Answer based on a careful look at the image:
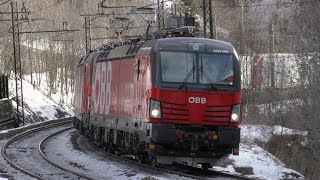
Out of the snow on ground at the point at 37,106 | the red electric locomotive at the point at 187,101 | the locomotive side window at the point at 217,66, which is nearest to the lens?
the red electric locomotive at the point at 187,101

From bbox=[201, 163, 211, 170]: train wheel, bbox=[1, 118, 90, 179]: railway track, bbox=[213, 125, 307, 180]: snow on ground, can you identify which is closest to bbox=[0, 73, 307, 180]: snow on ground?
bbox=[213, 125, 307, 180]: snow on ground

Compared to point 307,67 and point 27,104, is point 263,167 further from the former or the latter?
point 27,104

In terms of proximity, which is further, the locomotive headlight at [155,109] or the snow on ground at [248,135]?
the snow on ground at [248,135]

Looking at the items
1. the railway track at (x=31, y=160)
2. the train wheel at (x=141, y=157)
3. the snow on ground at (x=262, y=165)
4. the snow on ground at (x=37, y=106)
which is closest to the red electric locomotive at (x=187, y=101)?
the train wheel at (x=141, y=157)

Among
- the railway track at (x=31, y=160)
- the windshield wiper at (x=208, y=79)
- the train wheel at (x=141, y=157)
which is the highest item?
the windshield wiper at (x=208, y=79)

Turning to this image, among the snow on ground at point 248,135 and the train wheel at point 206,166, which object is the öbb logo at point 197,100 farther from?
the snow on ground at point 248,135

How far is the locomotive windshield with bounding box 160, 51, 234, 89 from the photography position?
14.9 m

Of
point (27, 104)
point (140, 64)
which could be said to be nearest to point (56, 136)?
point (140, 64)

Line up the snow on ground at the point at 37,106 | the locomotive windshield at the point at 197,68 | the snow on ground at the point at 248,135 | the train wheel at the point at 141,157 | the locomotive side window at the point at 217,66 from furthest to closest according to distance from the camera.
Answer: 1. the snow on ground at the point at 37,106
2. the train wheel at the point at 141,157
3. the snow on ground at the point at 248,135
4. the locomotive side window at the point at 217,66
5. the locomotive windshield at the point at 197,68

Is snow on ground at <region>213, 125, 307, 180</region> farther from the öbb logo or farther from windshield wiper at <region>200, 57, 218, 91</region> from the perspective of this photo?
windshield wiper at <region>200, 57, 218, 91</region>

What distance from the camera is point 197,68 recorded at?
49.5ft

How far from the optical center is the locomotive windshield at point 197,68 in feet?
49.0

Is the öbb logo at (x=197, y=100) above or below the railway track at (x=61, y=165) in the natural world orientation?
above

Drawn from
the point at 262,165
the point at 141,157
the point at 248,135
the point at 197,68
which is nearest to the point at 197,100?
the point at 197,68
